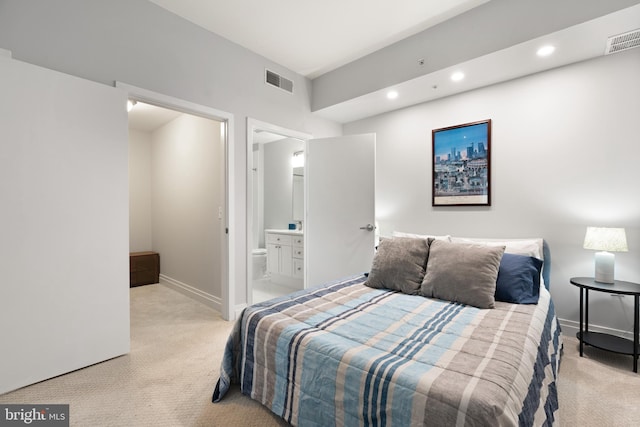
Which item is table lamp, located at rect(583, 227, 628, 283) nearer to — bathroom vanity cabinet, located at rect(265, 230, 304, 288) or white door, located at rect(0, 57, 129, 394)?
bathroom vanity cabinet, located at rect(265, 230, 304, 288)

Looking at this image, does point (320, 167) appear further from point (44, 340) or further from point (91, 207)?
point (44, 340)

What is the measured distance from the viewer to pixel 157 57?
2.52 metres

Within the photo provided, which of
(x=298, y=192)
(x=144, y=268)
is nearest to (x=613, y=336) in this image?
(x=298, y=192)

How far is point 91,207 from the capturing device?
2.10 metres

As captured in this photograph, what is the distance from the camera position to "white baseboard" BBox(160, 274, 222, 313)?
340 cm

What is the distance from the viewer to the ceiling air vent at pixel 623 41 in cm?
218

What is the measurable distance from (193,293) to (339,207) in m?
2.19

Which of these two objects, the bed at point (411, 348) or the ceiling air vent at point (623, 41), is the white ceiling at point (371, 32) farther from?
the bed at point (411, 348)

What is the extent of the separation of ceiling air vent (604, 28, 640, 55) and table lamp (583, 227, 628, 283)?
1.45m

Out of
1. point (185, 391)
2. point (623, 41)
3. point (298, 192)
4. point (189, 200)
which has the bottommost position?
point (185, 391)

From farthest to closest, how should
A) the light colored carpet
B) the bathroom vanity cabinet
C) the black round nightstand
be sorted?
the bathroom vanity cabinet < the black round nightstand < the light colored carpet

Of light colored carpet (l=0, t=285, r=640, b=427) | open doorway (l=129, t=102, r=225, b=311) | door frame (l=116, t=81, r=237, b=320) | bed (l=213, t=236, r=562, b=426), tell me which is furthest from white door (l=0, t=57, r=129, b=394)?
bed (l=213, t=236, r=562, b=426)

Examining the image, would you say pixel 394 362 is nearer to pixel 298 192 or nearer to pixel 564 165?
pixel 564 165

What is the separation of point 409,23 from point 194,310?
3733 mm
